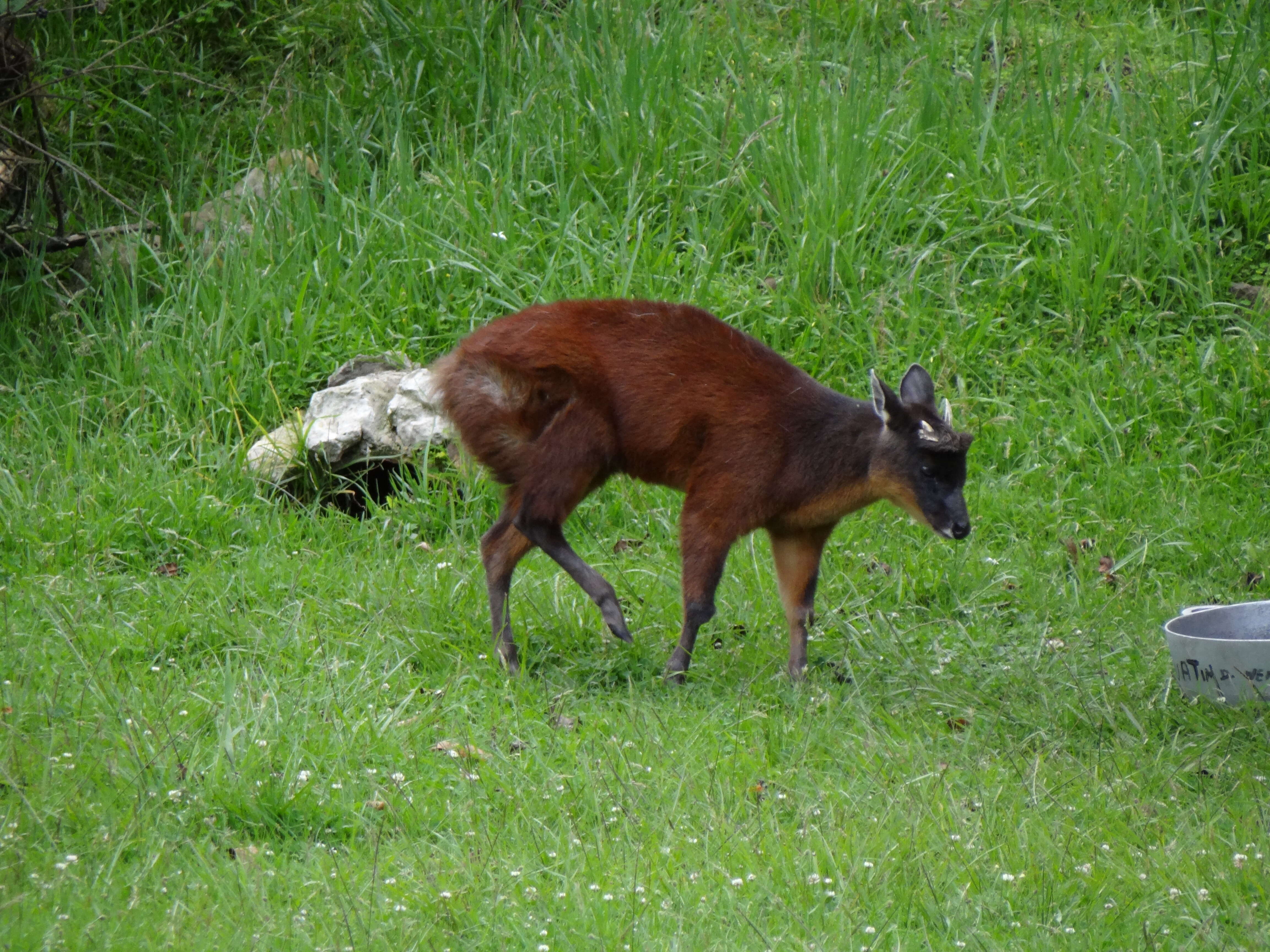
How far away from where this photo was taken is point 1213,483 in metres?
7.45

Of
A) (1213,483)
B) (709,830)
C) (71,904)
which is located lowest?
(1213,483)

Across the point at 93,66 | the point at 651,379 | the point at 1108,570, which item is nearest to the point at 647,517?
the point at 651,379

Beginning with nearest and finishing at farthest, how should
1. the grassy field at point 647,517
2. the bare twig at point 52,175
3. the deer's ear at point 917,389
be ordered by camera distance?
the grassy field at point 647,517 < the deer's ear at point 917,389 < the bare twig at point 52,175

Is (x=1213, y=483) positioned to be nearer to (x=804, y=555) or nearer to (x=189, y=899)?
(x=804, y=555)

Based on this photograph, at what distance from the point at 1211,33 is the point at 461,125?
4.88m

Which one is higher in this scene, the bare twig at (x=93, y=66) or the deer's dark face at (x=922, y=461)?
the bare twig at (x=93, y=66)

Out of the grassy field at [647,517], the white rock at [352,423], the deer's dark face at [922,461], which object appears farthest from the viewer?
the white rock at [352,423]

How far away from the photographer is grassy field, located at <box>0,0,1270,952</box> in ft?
12.9

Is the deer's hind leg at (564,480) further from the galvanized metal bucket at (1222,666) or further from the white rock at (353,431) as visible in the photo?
the galvanized metal bucket at (1222,666)

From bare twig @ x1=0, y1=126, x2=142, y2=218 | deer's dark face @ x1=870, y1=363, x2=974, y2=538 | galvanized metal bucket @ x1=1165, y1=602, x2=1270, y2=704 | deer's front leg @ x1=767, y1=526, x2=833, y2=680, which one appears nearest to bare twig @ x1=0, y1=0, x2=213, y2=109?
bare twig @ x1=0, y1=126, x2=142, y2=218

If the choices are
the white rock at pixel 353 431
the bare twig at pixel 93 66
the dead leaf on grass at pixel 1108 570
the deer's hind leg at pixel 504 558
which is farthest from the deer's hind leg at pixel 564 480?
the bare twig at pixel 93 66

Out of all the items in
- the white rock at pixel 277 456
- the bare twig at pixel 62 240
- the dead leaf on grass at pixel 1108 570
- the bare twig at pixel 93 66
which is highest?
the bare twig at pixel 93 66

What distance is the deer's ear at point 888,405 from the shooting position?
5770 millimetres

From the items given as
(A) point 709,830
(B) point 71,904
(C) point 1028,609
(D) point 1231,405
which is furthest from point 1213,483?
(B) point 71,904
